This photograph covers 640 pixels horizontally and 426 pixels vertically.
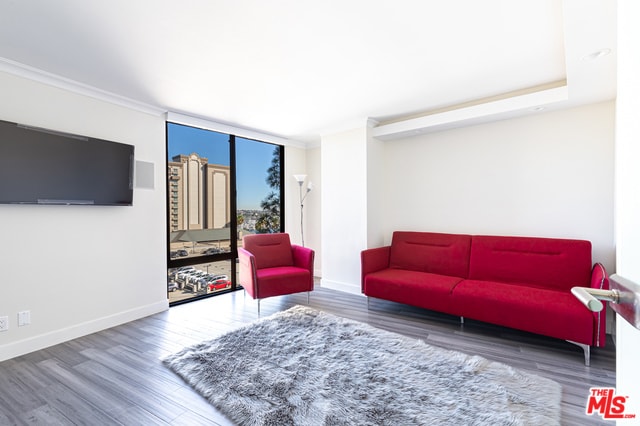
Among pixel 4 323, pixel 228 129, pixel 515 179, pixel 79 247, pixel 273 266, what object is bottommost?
pixel 4 323

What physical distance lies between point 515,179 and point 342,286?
2.66 m

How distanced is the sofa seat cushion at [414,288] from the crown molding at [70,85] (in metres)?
3.39

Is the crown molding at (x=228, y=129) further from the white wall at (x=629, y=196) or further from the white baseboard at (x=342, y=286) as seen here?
the white wall at (x=629, y=196)

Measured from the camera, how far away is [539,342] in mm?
2633

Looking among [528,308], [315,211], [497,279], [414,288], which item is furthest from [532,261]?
[315,211]

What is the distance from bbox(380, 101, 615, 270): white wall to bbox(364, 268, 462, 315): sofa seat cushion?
2.80 feet

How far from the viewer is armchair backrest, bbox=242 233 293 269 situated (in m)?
3.93

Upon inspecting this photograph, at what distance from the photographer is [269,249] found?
404cm

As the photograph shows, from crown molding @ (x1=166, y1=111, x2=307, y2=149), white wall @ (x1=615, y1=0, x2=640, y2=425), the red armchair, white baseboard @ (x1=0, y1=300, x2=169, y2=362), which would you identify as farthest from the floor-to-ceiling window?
white wall @ (x1=615, y1=0, x2=640, y2=425)

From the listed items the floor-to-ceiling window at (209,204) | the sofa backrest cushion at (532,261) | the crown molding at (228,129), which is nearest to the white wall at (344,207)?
the crown molding at (228,129)

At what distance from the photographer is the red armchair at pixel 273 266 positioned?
341cm

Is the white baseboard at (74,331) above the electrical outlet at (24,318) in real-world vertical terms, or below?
below

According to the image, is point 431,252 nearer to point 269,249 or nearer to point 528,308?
point 528,308

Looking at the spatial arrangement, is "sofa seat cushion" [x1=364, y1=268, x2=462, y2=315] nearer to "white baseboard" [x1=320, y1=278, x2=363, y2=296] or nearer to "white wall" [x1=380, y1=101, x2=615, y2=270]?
"white baseboard" [x1=320, y1=278, x2=363, y2=296]
